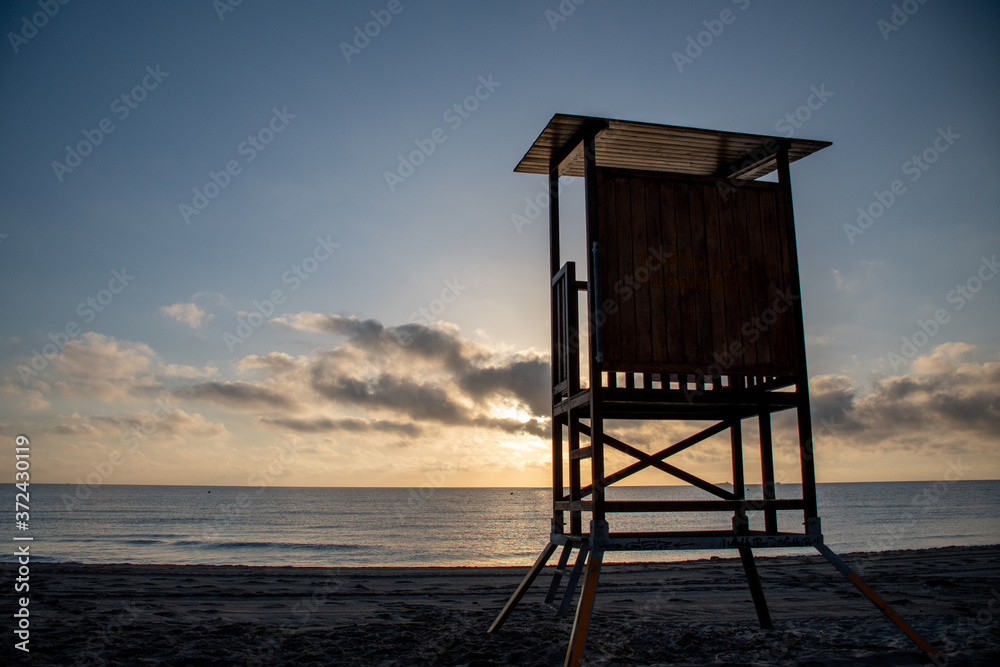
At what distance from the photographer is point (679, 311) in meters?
6.44

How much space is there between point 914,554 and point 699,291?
1624 cm

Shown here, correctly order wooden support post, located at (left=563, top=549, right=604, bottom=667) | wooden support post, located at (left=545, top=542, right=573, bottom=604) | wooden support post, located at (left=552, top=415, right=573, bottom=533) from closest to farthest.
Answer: wooden support post, located at (left=563, top=549, right=604, bottom=667), wooden support post, located at (left=545, top=542, right=573, bottom=604), wooden support post, located at (left=552, top=415, right=573, bottom=533)

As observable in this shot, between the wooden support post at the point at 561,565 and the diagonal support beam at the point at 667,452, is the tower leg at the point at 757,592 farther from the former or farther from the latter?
the wooden support post at the point at 561,565

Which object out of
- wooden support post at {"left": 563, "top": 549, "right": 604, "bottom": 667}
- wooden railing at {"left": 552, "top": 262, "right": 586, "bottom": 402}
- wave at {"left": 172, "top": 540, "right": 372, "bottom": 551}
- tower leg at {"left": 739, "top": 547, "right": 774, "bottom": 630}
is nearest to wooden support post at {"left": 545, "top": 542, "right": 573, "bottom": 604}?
wooden support post at {"left": 563, "top": 549, "right": 604, "bottom": 667}

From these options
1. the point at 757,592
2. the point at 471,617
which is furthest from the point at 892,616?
the point at 471,617

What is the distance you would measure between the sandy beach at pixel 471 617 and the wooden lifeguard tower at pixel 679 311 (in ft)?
2.74

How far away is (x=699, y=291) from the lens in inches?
257

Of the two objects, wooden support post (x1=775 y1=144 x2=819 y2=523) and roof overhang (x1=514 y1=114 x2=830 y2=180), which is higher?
roof overhang (x1=514 y1=114 x2=830 y2=180)

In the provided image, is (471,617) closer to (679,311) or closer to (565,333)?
(565,333)

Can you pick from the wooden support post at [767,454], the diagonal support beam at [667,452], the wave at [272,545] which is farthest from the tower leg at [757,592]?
the wave at [272,545]

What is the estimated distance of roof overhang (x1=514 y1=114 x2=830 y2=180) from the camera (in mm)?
6672

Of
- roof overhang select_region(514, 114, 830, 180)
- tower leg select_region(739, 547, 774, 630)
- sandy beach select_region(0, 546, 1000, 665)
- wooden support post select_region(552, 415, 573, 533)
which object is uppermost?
roof overhang select_region(514, 114, 830, 180)

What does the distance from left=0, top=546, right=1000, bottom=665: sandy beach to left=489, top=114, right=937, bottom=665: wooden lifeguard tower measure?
32.9 inches

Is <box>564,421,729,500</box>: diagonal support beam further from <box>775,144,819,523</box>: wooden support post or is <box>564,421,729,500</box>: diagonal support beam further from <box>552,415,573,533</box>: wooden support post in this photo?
<box>775,144,819,523</box>: wooden support post
